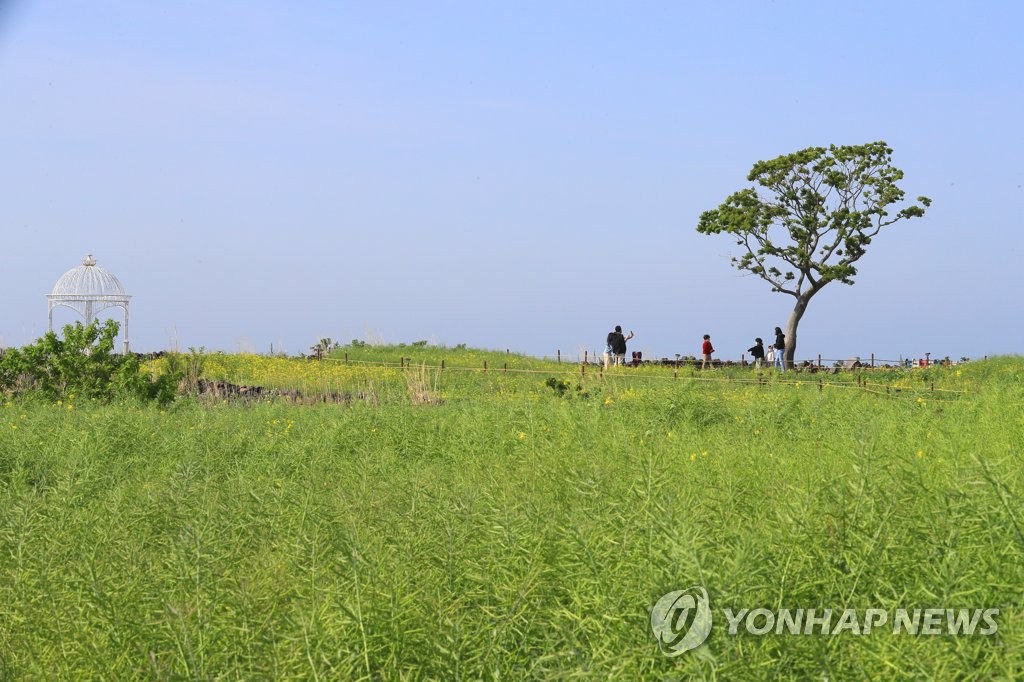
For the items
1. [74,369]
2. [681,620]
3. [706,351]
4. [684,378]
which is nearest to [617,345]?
[706,351]

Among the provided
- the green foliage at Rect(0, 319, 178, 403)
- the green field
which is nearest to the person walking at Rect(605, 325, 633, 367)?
the green foliage at Rect(0, 319, 178, 403)

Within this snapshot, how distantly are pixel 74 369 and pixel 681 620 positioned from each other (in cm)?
1589

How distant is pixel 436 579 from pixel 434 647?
2.19ft

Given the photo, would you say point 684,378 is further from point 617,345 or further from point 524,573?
point 617,345

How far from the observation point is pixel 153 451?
1026 cm

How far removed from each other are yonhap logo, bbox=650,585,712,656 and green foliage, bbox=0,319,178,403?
14.6m

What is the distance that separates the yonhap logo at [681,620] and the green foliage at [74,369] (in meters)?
14.6

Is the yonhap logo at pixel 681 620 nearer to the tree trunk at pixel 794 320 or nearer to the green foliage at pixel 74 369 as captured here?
the green foliage at pixel 74 369

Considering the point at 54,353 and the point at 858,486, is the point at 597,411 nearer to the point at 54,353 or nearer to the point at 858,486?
the point at 858,486

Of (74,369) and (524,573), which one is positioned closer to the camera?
(524,573)

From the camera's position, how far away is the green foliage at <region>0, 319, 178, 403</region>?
16750mm

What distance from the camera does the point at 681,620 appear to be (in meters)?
3.36

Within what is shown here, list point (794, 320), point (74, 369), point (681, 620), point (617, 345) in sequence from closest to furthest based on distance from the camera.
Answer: point (681, 620)
point (74, 369)
point (617, 345)
point (794, 320)

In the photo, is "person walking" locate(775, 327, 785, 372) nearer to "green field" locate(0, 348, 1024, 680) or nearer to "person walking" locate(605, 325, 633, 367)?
"person walking" locate(605, 325, 633, 367)
